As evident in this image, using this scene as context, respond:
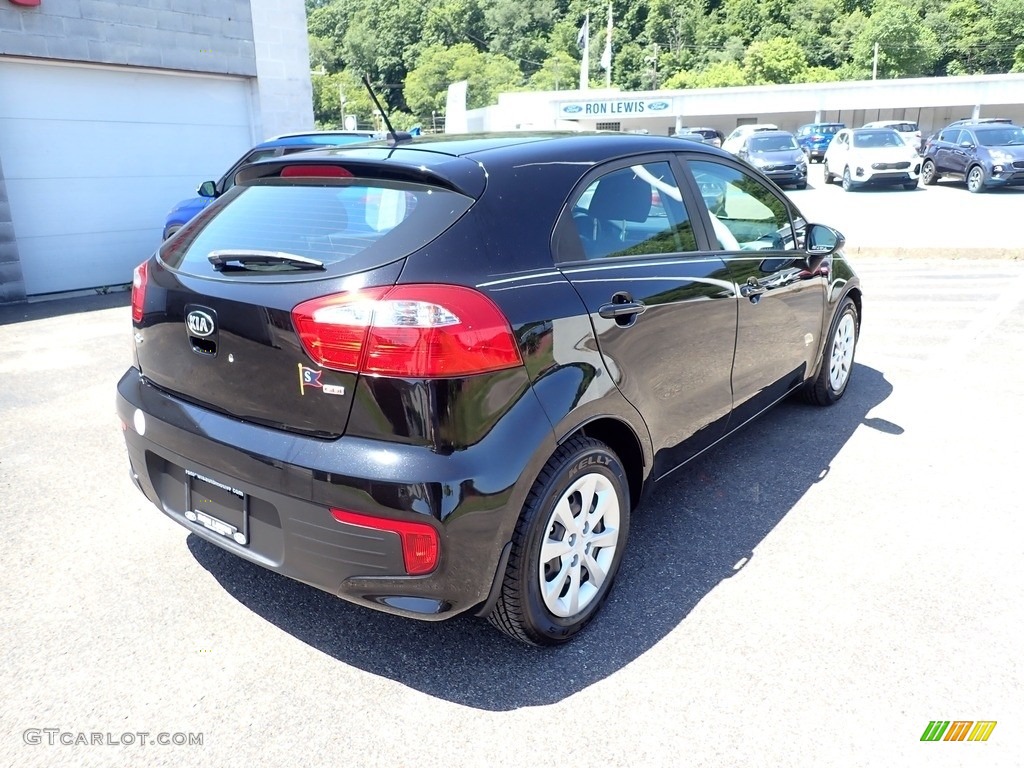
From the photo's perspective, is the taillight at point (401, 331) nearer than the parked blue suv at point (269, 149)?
Yes

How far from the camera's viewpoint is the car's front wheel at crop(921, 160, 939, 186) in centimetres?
2133

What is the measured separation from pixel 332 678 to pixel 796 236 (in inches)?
128

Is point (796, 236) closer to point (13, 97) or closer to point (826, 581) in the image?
point (826, 581)

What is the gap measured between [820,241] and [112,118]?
29.9 feet

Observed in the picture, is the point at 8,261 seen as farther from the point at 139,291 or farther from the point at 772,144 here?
the point at 772,144

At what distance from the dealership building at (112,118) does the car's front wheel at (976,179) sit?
53.9 ft

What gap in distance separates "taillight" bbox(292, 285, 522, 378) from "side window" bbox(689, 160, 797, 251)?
5.54ft

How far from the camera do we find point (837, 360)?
5008mm

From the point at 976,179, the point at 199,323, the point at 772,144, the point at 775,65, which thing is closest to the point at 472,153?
the point at 199,323

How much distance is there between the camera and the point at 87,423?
490 cm

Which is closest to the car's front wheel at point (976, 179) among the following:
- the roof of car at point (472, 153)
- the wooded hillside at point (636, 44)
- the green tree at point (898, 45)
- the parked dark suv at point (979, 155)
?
the parked dark suv at point (979, 155)

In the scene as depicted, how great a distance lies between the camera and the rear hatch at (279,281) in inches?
89.5

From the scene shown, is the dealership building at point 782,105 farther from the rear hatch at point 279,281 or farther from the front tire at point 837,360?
the rear hatch at point 279,281

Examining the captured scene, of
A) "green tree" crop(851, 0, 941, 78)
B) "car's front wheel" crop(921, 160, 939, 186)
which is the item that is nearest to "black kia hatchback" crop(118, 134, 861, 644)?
"car's front wheel" crop(921, 160, 939, 186)
